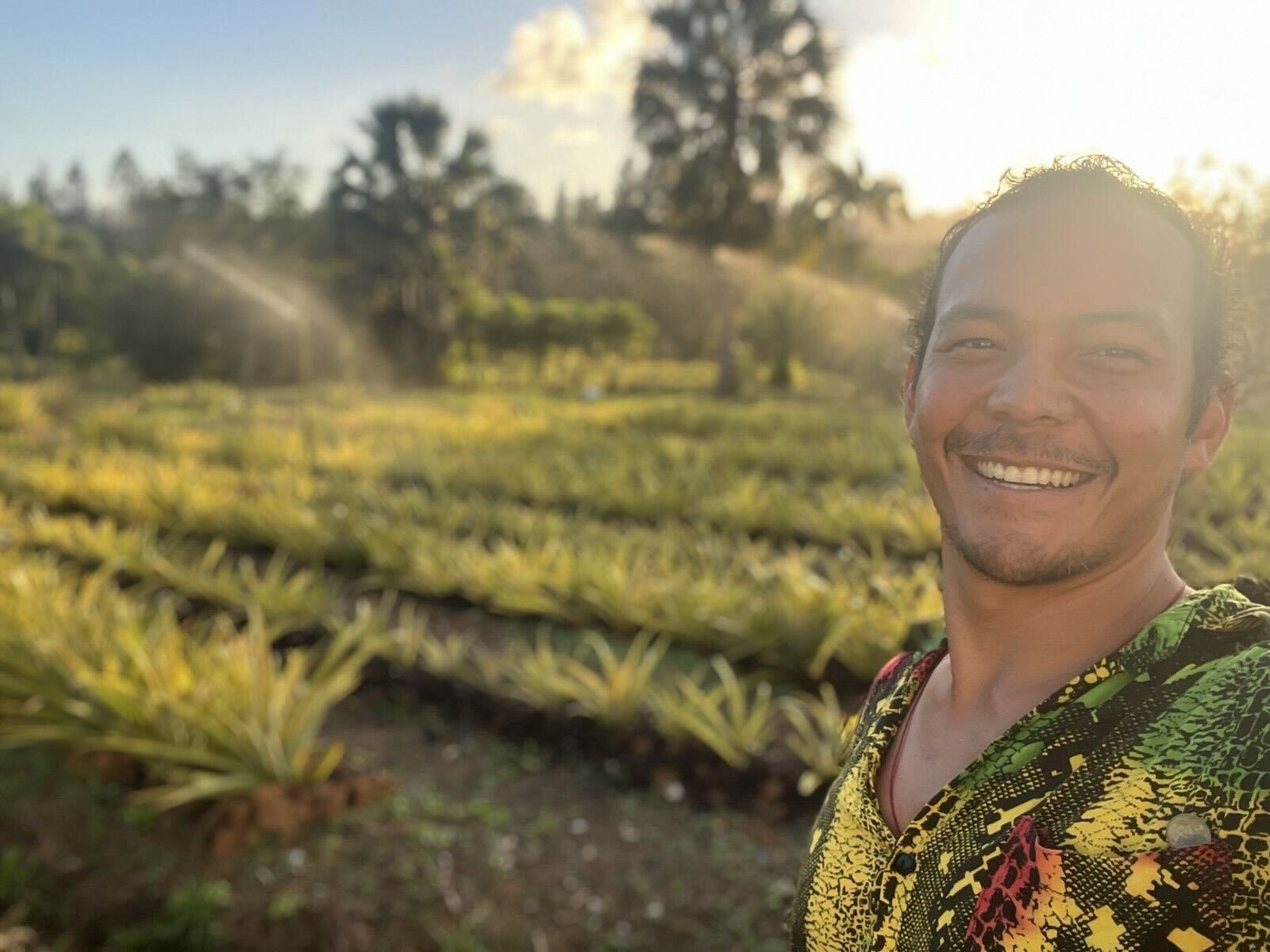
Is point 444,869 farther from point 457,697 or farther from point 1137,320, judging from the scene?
point 1137,320

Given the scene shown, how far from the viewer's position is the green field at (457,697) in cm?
302

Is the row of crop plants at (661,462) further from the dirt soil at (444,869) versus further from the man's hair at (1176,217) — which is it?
the man's hair at (1176,217)

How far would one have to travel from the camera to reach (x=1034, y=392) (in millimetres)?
805

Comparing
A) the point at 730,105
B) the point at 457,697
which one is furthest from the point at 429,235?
the point at 457,697

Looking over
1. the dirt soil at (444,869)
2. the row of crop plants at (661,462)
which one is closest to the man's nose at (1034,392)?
the dirt soil at (444,869)

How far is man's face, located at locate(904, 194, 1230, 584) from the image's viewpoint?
0.79 metres

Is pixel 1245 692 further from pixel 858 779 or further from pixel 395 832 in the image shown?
pixel 395 832

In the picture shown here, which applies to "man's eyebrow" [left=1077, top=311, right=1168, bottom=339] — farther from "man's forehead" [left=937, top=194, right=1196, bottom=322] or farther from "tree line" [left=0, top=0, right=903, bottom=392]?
"tree line" [left=0, top=0, right=903, bottom=392]

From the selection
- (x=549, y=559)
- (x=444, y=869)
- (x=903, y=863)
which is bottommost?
(x=444, y=869)

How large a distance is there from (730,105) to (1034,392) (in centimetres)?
2304

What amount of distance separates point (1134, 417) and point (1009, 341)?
0.12 metres

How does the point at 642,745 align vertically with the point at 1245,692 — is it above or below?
below

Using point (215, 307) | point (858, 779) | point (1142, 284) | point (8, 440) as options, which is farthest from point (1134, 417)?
point (215, 307)

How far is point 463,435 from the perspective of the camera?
11828 mm
